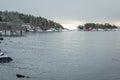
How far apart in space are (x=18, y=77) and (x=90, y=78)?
9970 millimetres

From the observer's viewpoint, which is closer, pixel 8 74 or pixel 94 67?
pixel 8 74

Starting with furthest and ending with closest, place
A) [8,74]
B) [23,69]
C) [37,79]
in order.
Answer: [23,69] → [8,74] → [37,79]

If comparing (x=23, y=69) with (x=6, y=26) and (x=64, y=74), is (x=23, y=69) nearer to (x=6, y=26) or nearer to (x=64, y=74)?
(x=64, y=74)

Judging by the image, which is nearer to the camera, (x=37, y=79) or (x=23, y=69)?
(x=37, y=79)

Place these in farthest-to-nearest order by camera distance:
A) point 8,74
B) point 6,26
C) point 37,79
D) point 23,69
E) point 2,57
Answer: point 6,26 < point 2,57 < point 23,69 < point 8,74 < point 37,79

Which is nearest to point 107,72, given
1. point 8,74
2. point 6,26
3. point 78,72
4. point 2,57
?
point 78,72

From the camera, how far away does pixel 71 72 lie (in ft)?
154

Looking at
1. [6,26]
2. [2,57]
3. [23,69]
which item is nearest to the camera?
[23,69]

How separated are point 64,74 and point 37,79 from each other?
570 cm

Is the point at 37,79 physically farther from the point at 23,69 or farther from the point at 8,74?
the point at 23,69

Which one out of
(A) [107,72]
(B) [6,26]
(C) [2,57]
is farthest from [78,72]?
(B) [6,26]

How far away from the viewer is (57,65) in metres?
55.2

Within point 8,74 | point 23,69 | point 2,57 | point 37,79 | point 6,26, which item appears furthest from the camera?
point 6,26

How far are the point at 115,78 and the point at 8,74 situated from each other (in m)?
15.4
